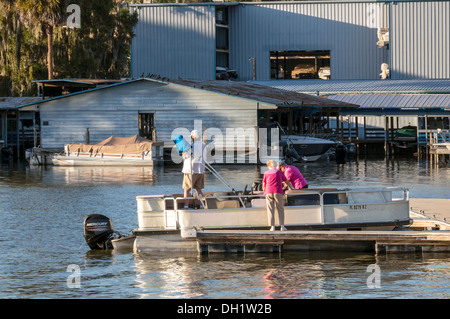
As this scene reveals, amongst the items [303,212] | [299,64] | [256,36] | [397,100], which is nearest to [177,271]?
[303,212]

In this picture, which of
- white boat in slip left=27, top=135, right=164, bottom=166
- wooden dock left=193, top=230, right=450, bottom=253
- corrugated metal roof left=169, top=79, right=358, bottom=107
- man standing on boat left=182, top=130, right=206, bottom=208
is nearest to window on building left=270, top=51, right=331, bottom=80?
corrugated metal roof left=169, top=79, right=358, bottom=107

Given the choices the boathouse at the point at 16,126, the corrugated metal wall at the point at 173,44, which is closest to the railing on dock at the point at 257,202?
the boathouse at the point at 16,126

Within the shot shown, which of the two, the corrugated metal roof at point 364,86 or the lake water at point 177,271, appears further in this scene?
the corrugated metal roof at point 364,86

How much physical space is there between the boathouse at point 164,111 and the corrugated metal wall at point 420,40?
20116mm

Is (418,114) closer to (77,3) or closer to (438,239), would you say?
(77,3)

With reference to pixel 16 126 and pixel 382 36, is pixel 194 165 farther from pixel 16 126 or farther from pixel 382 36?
pixel 382 36

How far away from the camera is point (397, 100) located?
2527 inches

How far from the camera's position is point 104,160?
52.3 m

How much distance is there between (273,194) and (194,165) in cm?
278

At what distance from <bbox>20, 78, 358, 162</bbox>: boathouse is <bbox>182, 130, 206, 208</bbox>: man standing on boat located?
29822 mm

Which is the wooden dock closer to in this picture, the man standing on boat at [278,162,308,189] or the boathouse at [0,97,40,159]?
the man standing on boat at [278,162,308,189]

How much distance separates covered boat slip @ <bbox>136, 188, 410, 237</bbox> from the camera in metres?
21.4

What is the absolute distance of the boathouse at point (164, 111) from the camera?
178ft

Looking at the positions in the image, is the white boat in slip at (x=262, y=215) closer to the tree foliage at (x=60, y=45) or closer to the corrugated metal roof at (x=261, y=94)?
the corrugated metal roof at (x=261, y=94)
